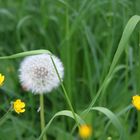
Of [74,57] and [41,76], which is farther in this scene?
[74,57]

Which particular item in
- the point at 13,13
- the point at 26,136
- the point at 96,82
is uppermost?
the point at 13,13

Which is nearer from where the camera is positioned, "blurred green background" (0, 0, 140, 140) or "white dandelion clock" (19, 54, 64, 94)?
"white dandelion clock" (19, 54, 64, 94)

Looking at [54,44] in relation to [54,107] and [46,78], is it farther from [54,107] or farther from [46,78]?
[46,78]

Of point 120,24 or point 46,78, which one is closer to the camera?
point 46,78

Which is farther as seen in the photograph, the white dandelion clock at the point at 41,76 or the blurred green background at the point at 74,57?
the blurred green background at the point at 74,57

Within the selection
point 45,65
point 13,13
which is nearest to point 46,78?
point 45,65

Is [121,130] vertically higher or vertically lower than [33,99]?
higher

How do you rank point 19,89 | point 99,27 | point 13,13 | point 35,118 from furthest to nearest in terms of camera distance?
point 13,13, point 99,27, point 19,89, point 35,118

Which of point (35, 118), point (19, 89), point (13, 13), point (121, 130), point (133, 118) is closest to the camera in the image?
point (121, 130)
